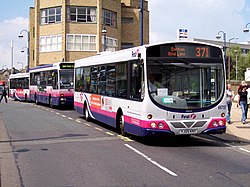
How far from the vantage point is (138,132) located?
1155 centimetres

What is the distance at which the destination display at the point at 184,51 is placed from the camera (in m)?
11.4

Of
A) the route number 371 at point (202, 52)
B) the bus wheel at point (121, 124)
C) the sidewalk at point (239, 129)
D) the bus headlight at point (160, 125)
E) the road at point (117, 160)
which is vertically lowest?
the road at point (117, 160)

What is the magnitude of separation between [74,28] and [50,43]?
3653mm

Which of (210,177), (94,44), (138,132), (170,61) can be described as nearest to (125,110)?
(138,132)

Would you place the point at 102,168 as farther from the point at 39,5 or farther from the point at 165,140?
the point at 39,5

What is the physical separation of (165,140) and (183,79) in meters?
2.54

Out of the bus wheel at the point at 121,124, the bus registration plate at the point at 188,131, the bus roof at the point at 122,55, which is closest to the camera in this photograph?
the bus registration plate at the point at 188,131

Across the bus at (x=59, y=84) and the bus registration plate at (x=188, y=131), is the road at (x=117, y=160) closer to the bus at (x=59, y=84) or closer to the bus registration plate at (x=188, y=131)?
the bus registration plate at (x=188, y=131)

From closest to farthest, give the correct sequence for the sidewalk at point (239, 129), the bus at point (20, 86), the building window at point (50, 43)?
the sidewalk at point (239, 129)
the bus at point (20, 86)
the building window at point (50, 43)

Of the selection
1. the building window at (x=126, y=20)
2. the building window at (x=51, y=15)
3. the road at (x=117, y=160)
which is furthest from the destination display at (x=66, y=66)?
the building window at (x=126, y=20)

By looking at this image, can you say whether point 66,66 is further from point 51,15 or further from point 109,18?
point 109,18

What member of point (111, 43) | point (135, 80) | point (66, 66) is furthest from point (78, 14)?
point (135, 80)

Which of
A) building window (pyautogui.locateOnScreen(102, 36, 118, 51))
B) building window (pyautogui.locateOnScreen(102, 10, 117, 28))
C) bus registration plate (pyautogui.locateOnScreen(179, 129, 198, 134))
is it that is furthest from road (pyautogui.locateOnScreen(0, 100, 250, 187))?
building window (pyautogui.locateOnScreen(102, 10, 117, 28))

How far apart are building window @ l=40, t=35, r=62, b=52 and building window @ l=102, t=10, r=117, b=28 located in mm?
5820
